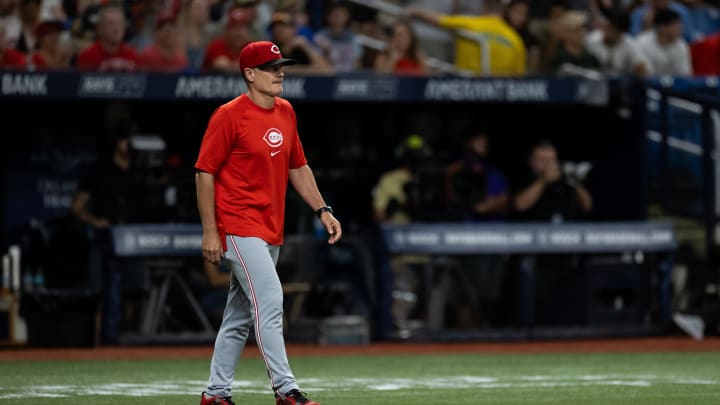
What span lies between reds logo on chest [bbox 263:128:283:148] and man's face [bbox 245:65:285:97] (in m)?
0.18

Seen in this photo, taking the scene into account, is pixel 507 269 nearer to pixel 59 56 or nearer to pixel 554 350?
pixel 554 350

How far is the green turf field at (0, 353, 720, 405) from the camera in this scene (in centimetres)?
835

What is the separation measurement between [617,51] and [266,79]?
379 inches

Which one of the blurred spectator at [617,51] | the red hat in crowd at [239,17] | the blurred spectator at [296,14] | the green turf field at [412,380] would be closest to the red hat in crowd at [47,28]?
the red hat in crowd at [239,17]

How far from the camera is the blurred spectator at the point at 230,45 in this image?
1412cm

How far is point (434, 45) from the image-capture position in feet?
53.1

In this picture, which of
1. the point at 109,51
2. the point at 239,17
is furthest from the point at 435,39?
the point at 109,51

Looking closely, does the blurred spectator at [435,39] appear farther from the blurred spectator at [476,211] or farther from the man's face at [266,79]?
the man's face at [266,79]

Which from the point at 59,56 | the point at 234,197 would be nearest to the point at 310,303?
the point at 59,56

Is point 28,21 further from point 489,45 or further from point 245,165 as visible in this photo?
point 245,165

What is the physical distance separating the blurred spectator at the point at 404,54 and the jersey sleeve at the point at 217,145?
25.4 feet

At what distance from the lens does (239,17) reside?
1417cm

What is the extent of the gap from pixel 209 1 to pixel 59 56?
1997 millimetres

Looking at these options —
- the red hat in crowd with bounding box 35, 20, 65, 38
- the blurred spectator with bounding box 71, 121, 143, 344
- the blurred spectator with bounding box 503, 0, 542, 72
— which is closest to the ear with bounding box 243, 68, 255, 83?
the blurred spectator with bounding box 71, 121, 143, 344
